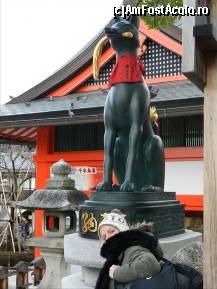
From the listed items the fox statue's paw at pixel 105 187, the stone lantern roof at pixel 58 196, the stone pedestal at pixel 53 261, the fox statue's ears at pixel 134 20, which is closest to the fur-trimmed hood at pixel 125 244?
the fox statue's paw at pixel 105 187

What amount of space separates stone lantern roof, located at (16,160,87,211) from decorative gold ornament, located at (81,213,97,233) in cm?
256

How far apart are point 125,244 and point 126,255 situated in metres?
0.07

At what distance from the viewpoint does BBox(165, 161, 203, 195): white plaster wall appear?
8.86 meters

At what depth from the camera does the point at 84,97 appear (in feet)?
31.8

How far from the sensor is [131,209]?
11.7 ft

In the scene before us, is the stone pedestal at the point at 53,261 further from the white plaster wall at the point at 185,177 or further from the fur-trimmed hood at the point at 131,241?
the fur-trimmed hood at the point at 131,241

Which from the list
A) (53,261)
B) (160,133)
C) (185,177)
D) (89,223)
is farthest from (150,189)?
(160,133)

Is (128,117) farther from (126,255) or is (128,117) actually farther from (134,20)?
(126,255)

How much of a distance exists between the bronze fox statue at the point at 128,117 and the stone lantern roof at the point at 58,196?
7.74 feet

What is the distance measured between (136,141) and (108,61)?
6222 mm

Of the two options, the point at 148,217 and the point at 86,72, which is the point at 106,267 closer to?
the point at 148,217

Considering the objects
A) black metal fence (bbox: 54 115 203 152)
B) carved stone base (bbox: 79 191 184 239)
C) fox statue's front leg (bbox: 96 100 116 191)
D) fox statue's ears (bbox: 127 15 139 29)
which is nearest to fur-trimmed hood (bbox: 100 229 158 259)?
carved stone base (bbox: 79 191 184 239)

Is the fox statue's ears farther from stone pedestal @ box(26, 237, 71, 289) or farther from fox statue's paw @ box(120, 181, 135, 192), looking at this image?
stone pedestal @ box(26, 237, 71, 289)

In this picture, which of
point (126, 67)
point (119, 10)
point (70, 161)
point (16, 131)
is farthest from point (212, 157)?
point (16, 131)
